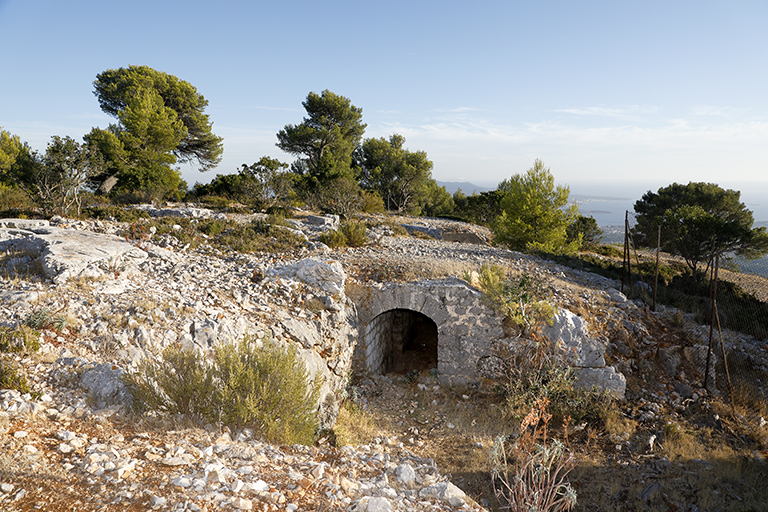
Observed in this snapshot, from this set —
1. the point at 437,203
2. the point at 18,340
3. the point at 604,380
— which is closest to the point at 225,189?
the point at 18,340

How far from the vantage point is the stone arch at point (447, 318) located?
838cm

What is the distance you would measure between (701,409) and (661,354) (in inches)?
57.6

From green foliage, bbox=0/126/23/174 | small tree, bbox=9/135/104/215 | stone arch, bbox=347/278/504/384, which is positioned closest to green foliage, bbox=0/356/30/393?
stone arch, bbox=347/278/504/384

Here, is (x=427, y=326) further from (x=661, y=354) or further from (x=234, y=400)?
(x=234, y=400)

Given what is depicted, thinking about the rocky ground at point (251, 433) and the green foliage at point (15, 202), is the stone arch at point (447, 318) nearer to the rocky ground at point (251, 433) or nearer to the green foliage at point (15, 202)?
the rocky ground at point (251, 433)

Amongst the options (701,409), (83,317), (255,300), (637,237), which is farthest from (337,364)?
(637,237)

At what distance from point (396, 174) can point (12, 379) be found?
3532 cm

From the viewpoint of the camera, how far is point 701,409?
768 cm

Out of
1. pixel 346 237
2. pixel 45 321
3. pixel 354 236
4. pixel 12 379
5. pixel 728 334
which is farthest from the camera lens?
pixel 354 236

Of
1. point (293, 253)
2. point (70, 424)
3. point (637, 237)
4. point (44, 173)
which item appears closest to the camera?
point (70, 424)

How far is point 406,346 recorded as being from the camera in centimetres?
1212

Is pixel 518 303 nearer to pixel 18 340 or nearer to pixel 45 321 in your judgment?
pixel 45 321

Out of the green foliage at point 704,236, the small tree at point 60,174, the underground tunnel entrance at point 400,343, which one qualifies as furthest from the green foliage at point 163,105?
the green foliage at point 704,236

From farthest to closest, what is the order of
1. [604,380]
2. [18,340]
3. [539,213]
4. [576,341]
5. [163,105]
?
[163,105]
[539,213]
[576,341]
[604,380]
[18,340]
